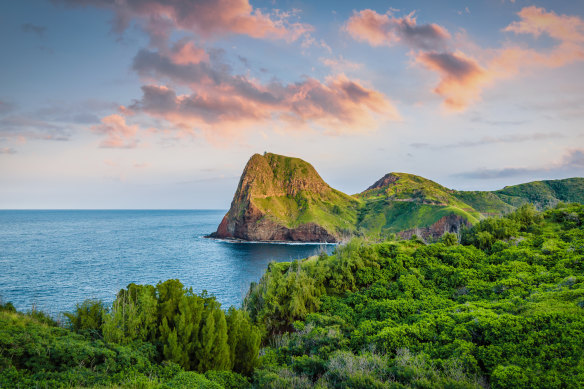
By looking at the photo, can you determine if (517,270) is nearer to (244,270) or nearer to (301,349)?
(301,349)

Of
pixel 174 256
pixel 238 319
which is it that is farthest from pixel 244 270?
pixel 238 319

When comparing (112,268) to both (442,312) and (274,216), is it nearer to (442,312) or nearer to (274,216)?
(442,312)

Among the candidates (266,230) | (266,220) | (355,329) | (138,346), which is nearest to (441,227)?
(266,230)

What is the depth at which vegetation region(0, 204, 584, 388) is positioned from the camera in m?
16.0

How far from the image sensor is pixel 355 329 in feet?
84.6

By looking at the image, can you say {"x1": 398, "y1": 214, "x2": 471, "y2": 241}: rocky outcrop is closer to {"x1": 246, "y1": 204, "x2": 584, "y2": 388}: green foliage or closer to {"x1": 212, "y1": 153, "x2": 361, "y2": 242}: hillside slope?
{"x1": 212, "y1": 153, "x2": 361, "y2": 242}: hillside slope

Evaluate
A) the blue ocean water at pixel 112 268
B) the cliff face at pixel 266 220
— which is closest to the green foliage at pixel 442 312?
the blue ocean water at pixel 112 268

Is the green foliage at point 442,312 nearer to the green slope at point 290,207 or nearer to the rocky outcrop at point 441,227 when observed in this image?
the rocky outcrop at point 441,227

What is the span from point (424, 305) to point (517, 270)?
11.6m

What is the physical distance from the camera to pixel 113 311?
22859 mm

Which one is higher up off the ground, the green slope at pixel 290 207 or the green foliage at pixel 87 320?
the green slope at pixel 290 207

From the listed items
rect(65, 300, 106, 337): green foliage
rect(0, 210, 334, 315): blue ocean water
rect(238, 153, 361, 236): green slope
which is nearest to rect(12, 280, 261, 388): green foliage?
rect(65, 300, 106, 337): green foliage

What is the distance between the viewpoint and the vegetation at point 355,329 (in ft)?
52.4

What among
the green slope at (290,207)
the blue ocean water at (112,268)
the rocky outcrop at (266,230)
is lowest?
the blue ocean water at (112,268)
